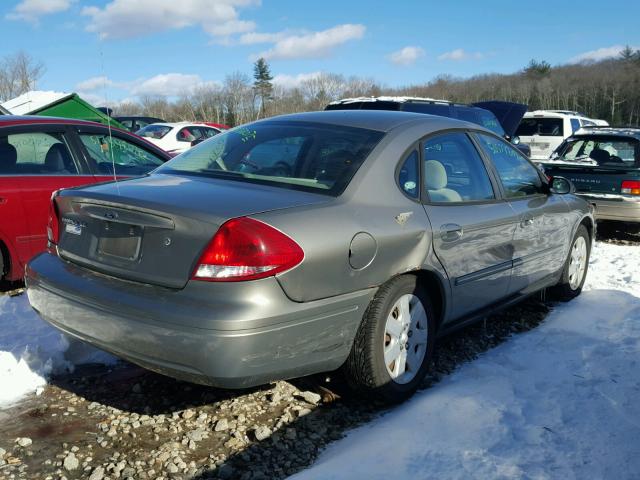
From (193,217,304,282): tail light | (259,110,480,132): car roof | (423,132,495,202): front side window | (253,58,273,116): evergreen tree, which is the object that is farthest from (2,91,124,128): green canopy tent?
(253,58,273,116): evergreen tree

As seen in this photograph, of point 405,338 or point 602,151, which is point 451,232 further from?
point 602,151

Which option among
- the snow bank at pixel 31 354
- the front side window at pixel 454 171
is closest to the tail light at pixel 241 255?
the front side window at pixel 454 171

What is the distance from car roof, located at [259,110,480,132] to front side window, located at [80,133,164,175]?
7.71 feet

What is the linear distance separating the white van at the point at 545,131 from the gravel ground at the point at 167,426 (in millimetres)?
14946

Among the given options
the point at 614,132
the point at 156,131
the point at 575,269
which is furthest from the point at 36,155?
the point at 156,131

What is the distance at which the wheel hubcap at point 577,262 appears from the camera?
5.24 m

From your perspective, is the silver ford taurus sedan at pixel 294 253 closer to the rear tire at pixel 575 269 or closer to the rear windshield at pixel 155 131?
the rear tire at pixel 575 269

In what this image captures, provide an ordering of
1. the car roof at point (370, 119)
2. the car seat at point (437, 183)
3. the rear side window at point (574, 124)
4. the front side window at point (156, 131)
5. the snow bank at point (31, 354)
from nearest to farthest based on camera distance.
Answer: the snow bank at point (31, 354) < the car seat at point (437, 183) < the car roof at point (370, 119) < the front side window at point (156, 131) < the rear side window at point (574, 124)

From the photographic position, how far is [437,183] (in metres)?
3.62

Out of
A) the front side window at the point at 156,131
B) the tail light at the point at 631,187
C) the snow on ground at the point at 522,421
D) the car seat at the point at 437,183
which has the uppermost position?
the front side window at the point at 156,131

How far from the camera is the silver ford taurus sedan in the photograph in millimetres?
2598

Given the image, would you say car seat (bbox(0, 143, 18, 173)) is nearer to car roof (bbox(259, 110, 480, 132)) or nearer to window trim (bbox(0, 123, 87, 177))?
window trim (bbox(0, 123, 87, 177))

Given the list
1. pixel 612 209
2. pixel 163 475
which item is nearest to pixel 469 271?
pixel 163 475

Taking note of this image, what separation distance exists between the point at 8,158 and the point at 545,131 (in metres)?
15.6
